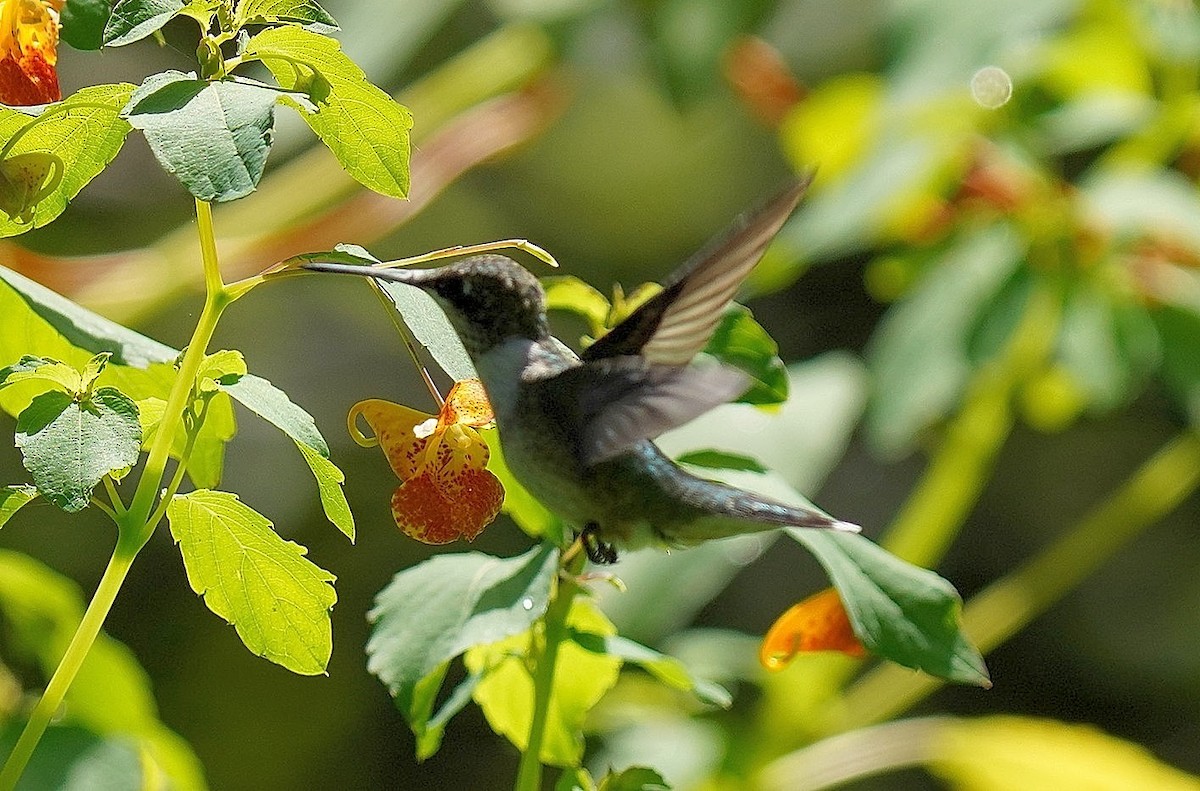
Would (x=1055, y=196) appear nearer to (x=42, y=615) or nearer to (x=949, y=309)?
(x=949, y=309)

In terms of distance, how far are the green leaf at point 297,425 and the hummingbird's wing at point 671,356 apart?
0.16m

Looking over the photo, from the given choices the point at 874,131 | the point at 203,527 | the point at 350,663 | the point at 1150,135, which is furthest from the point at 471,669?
the point at 350,663

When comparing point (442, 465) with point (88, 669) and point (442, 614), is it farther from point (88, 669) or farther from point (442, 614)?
point (88, 669)

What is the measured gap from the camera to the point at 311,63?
566 mm

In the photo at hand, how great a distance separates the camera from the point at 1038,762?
61.2 inches

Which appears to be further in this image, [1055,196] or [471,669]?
[1055,196]

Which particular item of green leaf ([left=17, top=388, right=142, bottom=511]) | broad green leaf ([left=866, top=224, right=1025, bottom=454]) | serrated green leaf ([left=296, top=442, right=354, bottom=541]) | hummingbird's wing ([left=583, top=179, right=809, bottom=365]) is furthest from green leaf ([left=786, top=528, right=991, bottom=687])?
broad green leaf ([left=866, top=224, right=1025, bottom=454])

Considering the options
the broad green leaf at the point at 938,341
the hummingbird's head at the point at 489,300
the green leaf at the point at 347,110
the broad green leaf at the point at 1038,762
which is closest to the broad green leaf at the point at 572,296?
the hummingbird's head at the point at 489,300

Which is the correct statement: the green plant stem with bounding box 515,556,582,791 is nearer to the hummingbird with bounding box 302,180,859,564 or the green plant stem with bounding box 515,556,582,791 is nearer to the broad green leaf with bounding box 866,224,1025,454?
the hummingbird with bounding box 302,180,859,564

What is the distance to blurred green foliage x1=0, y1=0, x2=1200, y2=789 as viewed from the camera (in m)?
1.44

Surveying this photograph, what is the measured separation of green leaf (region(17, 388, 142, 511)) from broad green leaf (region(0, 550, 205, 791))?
1.41 ft

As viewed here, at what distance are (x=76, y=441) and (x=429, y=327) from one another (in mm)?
157

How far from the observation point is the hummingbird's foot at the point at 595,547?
76 centimetres

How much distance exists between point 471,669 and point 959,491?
83 centimetres
